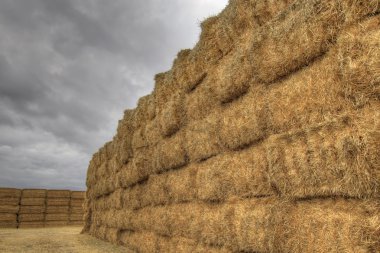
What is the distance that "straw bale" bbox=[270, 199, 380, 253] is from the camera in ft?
9.67

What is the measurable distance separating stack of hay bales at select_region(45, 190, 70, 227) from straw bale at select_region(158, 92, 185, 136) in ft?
63.5

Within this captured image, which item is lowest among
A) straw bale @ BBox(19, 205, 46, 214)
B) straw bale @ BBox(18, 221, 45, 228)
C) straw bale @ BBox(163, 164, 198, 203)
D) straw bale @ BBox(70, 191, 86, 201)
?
straw bale @ BBox(163, 164, 198, 203)

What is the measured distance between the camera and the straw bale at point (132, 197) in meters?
9.38

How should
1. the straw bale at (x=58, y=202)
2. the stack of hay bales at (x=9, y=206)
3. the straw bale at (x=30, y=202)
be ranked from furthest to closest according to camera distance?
the straw bale at (x=58, y=202), the straw bale at (x=30, y=202), the stack of hay bales at (x=9, y=206)

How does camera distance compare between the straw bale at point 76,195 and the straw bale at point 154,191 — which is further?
the straw bale at point 76,195

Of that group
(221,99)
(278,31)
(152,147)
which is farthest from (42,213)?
(278,31)

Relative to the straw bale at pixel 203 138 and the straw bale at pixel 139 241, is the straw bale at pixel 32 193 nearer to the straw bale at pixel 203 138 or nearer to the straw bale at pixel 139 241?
the straw bale at pixel 139 241

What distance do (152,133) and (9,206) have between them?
61.5ft

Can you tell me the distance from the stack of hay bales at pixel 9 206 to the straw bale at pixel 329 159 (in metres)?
22.9

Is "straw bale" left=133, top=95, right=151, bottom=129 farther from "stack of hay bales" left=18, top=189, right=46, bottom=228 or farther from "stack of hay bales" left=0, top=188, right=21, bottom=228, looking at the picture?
"stack of hay bales" left=0, top=188, right=21, bottom=228

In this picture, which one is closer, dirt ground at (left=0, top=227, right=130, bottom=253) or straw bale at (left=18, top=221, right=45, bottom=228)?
dirt ground at (left=0, top=227, right=130, bottom=253)

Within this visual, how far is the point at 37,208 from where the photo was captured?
23.7 metres

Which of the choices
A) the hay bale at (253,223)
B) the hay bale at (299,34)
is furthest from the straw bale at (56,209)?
the hay bale at (299,34)


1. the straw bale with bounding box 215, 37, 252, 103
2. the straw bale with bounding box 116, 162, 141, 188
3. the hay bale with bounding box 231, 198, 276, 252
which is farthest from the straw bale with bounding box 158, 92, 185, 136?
the hay bale with bounding box 231, 198, 276, 252
